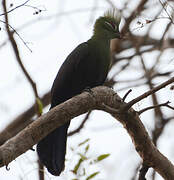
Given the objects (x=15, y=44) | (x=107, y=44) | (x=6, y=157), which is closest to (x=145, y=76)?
(x=107, y=44)

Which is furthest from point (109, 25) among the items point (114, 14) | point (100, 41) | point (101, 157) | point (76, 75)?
point (101, 157)

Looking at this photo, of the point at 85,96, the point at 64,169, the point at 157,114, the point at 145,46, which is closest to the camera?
the point at 85,96

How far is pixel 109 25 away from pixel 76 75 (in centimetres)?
81

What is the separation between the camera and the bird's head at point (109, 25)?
4.50m

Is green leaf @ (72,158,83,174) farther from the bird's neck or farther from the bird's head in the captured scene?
the bird's head

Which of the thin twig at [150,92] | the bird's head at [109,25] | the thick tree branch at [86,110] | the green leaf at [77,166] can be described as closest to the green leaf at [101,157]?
the green leaf at [77,166]

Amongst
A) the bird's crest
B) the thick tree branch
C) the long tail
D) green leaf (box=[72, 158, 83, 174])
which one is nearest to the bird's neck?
the bird's crest

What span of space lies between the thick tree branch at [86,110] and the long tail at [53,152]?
0.64m

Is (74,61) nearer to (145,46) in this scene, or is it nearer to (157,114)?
(157,114)

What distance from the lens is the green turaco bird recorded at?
3.59 m

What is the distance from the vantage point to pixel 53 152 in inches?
138

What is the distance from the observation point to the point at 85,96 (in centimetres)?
300

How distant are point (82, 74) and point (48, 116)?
131 centimetres

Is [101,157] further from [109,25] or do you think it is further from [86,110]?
[109,25]
